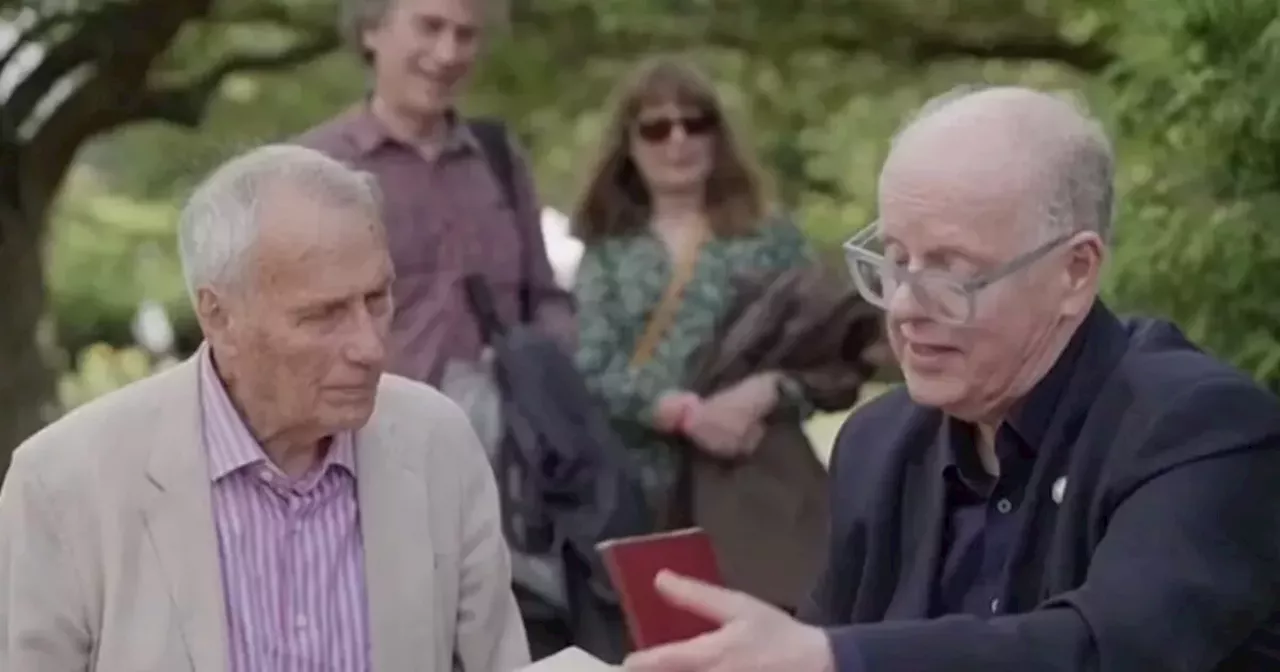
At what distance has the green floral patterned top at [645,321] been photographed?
15.5ft

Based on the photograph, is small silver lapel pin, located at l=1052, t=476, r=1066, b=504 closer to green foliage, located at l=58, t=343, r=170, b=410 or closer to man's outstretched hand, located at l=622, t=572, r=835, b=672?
man's outstretched hand, located at l=622, t=572, r=835, b=672

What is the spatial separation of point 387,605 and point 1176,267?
248 centimetres

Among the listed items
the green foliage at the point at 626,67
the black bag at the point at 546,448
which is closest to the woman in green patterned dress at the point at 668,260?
the black bag at the point at 546,448

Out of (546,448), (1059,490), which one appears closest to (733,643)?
(1059,490)

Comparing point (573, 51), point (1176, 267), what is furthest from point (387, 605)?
point (573, 51)

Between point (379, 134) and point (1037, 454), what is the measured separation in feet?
7.94

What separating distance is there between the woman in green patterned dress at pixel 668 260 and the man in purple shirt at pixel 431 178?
289 mm

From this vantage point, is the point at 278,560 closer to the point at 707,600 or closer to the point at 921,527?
the point at 921,527

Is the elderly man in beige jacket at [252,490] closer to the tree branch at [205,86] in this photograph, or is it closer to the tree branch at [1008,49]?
the tree branch at [1008,49]

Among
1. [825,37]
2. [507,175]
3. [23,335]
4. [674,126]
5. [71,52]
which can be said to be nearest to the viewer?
[507,175]

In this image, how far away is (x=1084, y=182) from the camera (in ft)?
7.27

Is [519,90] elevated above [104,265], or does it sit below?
above

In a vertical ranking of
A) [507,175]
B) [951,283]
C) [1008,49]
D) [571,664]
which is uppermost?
[1008,49]

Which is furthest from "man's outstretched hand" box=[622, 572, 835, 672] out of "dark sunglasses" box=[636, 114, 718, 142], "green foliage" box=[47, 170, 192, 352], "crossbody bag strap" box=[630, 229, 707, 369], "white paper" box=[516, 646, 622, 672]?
"green foliage" box=[47, 170, 192, 352]
